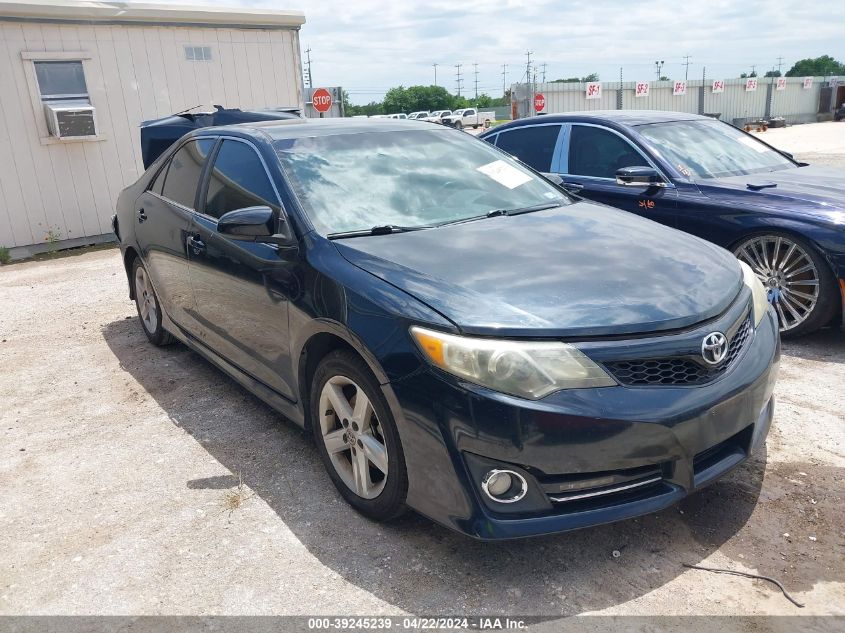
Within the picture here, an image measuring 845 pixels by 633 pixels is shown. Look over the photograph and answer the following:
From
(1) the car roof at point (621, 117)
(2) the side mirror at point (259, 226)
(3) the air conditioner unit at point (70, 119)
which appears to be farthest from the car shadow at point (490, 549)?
(3) the air conditioner unit at point (70, 119)

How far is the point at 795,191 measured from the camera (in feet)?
16.1

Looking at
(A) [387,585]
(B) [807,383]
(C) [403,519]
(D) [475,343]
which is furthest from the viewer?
(B) [807,383]

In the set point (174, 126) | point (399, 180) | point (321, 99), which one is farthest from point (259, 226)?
point (321, 99)

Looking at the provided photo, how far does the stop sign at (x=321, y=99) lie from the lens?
15.6 meters

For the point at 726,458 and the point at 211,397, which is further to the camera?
the point at 211,397

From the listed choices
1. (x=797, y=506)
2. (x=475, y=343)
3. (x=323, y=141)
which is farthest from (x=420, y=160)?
(x=797, y=506)

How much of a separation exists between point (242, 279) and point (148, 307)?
2168 mm

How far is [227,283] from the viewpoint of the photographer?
3.71 meters

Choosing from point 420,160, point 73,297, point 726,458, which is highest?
point 420,160

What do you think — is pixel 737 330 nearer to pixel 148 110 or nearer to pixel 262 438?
pixel 262 438

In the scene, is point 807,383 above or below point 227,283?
below

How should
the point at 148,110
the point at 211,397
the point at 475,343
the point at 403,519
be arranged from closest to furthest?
the point at 475,343, the point at 403,519, the point at 211,397, the point at 148,110

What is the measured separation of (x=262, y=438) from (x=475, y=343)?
6.20 ft

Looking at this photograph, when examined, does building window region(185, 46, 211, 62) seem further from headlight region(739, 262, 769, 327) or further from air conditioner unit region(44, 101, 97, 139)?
headlight region(739, 262, 769, 327)
